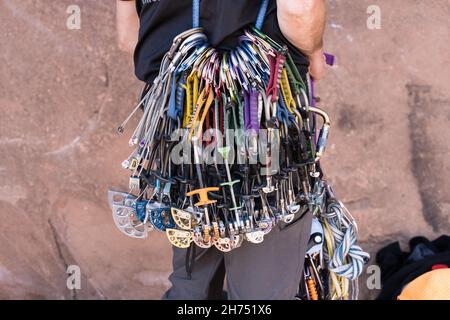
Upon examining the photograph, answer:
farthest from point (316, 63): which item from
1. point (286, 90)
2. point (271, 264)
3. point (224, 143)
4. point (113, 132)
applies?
point (113, 132)

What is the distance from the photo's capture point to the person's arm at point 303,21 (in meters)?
1.08

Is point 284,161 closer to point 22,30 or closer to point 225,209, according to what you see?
point 225,209

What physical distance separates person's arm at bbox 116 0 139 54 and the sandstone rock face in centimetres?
41

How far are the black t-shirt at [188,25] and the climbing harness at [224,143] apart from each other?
18 millimetres

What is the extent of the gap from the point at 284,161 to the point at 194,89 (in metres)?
0.23

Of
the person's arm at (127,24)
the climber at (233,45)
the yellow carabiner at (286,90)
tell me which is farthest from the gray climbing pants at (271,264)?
the person's arm at (127,24)

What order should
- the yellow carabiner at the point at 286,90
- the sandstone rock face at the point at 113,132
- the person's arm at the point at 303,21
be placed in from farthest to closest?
the sandstone rock face at the point at 113,132, the yellow carabiner at the point at 286,90, the person's arm at the point at 303,21

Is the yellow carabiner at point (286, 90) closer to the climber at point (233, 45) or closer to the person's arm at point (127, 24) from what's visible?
the climber at point (233, 45)

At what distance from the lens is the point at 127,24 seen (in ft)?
4.53

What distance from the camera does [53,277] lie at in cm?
202

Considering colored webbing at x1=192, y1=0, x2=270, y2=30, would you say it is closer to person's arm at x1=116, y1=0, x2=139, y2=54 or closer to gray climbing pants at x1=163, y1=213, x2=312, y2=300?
person's arm at x1=116, y1=0, x2=139, y2=54


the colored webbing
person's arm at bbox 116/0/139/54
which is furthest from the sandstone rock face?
the colored webbing

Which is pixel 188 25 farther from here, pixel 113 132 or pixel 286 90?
pixel 113 132
